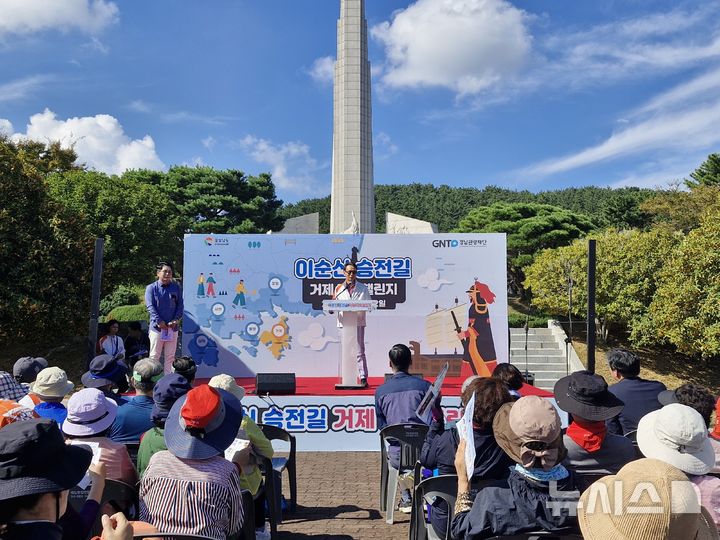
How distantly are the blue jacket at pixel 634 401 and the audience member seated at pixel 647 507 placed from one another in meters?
2.80

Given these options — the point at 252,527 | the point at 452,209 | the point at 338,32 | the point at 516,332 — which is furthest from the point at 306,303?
the point at 452,209

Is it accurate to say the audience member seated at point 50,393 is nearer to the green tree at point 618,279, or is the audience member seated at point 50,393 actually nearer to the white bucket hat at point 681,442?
the white bucket hat at point 681,442

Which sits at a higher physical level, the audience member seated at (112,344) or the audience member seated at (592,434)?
the audience member seated at (592,434)

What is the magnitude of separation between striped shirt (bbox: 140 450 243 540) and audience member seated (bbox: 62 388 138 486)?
0.62 metres

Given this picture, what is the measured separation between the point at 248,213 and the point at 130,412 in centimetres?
2599

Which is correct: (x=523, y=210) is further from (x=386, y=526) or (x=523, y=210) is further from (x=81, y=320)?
(x=386, y=526)

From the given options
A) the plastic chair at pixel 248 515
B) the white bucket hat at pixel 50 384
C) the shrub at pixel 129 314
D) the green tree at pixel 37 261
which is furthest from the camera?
the shrub at pixel 129 314

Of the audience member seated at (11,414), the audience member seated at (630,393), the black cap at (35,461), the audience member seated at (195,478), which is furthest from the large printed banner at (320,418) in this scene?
the black cap at (35,461)

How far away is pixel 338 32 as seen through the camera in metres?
17.2

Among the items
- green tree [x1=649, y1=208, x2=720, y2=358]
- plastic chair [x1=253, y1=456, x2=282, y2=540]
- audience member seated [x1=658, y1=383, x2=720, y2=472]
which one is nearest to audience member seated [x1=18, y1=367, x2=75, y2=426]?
plastic chair [x1=253, y1=456, x2=282, y2=540]

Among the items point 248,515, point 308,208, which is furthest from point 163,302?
point 308,208

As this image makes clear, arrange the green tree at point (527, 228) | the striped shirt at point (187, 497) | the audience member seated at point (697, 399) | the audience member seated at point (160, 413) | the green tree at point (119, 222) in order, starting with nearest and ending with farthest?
1. the striped shirt at point (187, 497)
2. the audience member seated at point (160, 413)
3. the audience member seated at point (697, 399)
4. the green tree at point (119, 222)
5. the green tree at point (527, 228)

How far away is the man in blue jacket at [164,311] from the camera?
6.99 metres

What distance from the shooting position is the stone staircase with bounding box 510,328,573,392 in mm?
12086
